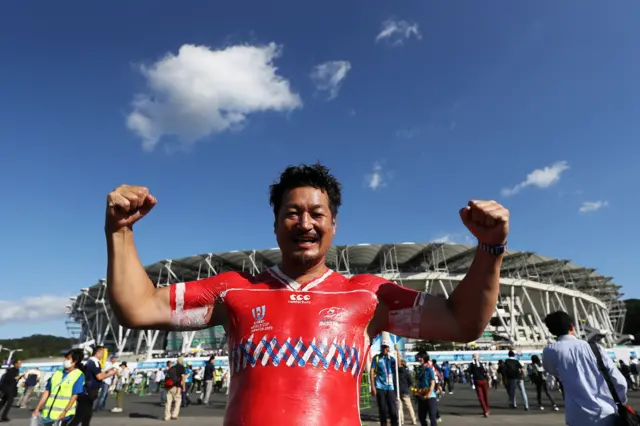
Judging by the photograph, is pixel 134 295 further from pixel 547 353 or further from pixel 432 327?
pixel 547 353

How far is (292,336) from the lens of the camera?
1608 mm

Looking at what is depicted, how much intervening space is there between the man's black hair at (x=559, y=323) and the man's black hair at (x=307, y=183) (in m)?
3.21

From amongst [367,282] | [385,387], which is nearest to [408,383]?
[385,387]

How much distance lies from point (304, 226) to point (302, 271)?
0.66 feet

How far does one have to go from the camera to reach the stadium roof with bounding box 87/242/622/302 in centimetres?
4656

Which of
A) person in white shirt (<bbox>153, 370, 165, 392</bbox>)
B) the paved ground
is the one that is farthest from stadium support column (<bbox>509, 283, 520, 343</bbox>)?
person in white shirt (<bbox>153, 370, 165, 392</bbox>)

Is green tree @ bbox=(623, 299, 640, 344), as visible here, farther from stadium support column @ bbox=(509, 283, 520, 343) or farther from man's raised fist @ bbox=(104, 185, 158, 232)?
man's raised fist @ bbox=(104, 185, 158, 232)

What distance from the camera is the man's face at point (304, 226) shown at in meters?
1.77

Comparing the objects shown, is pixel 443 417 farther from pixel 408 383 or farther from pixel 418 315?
pixel 418 315

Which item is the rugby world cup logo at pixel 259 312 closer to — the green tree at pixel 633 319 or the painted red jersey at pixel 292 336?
the painted red jersey at pixel 292 336

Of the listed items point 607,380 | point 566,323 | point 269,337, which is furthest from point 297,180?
point 566,323

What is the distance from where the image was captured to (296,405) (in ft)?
4.77

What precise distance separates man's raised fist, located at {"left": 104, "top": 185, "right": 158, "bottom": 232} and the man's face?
1.81 feet

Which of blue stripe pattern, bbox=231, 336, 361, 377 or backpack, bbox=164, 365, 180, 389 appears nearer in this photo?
blue stripe pattern, bbox=231, 336, 361, 377
